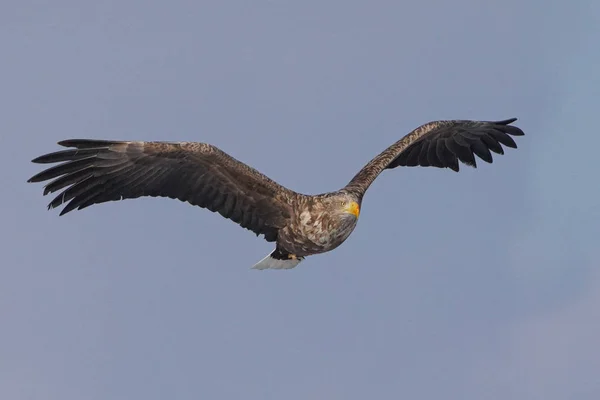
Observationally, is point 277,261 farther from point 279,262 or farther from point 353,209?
point 353,209

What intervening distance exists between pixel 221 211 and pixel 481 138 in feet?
16.7

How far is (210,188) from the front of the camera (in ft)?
54.3

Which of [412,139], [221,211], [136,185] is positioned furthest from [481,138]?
[136,185]

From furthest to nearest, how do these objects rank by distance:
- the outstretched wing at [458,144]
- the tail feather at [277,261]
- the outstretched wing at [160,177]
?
the outstretched wing at [458,144] → the tail feather at [277,261] → the outstretched wing at [160,177]

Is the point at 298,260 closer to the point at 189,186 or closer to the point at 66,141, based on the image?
the point at 189,186

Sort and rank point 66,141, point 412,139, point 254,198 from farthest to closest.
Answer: point 412,139 → point 254,198 → point 66,141

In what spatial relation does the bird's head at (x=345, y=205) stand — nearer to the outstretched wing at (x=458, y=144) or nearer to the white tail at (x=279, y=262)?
the white tail at (x=279, y=262)

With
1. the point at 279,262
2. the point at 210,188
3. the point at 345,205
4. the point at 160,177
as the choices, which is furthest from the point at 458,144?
the point at 160,177

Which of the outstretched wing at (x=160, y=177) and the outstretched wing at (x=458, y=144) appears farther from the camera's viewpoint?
the outstretched wing at (x=458, y=144)

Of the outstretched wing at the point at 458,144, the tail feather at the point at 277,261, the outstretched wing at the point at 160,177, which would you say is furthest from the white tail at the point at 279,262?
the outstretched wing at the point at 458,144

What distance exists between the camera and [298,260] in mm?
17406

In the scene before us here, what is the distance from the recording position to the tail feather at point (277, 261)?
1734 cm

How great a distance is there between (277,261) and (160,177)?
2342 millimetres

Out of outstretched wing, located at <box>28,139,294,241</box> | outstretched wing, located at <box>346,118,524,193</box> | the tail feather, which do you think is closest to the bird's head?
outstretched wing, located at <box>28,139,294,241</box>
